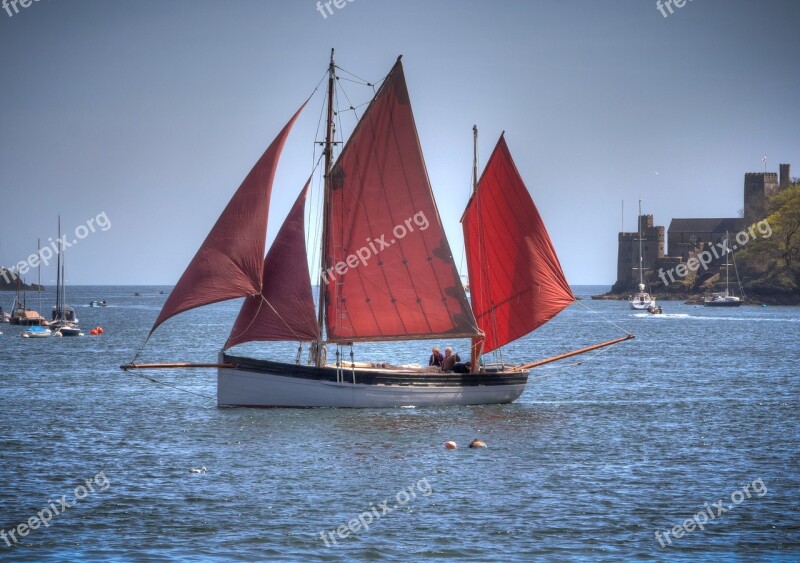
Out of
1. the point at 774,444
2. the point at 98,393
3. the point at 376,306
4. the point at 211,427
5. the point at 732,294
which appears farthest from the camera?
the point at 732,294

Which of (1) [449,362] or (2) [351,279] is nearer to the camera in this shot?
(2) [351,279]

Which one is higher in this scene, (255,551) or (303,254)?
(303,254)

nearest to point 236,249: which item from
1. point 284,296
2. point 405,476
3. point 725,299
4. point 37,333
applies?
point 284,296

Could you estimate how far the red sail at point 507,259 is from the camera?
42.5m

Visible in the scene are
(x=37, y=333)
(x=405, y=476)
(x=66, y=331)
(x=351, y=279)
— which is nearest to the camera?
(x=405, y=476)

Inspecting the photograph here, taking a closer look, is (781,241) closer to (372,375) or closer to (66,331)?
(66,331)

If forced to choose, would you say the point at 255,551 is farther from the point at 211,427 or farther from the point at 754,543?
the point at 211,427

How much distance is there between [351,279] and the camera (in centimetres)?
3975

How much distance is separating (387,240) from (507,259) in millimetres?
5689

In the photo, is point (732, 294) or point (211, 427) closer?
point (211, 427)

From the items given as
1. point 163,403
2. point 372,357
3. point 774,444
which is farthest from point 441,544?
point 372,357

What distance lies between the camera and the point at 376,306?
40000mm

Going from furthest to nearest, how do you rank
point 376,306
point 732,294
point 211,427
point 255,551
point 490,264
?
1. point 732,294
2. point 490,264
3. point 376,306
4. point 211,427
5. point 255,551

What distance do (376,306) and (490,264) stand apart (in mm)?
5554
